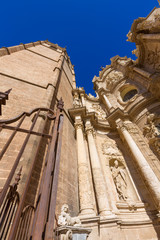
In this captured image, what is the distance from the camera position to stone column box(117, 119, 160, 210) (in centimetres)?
523

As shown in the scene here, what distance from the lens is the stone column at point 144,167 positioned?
5233 mm

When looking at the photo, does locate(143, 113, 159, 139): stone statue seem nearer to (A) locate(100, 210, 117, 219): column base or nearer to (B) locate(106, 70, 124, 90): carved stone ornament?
(A) locate(100, 210, 117, 219): column base

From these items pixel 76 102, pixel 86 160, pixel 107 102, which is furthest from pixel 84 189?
pixel 107 102

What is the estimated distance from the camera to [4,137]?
430 cm

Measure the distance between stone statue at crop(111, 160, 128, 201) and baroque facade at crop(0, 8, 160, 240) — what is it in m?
0.05

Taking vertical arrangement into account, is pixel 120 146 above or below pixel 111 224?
above

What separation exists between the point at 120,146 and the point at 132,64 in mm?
8296

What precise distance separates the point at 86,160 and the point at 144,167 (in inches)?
108

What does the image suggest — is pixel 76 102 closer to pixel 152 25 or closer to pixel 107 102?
pixel 107 102

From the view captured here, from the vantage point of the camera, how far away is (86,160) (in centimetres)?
653

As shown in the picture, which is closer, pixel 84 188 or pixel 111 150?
pixel 84 188

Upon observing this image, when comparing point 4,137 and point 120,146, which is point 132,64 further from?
point 4,137

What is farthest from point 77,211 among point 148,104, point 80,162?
point 148,104

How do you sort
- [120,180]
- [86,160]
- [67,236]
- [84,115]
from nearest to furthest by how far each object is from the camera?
[67,236] < [86,160] < [120,180] < [84,115]
